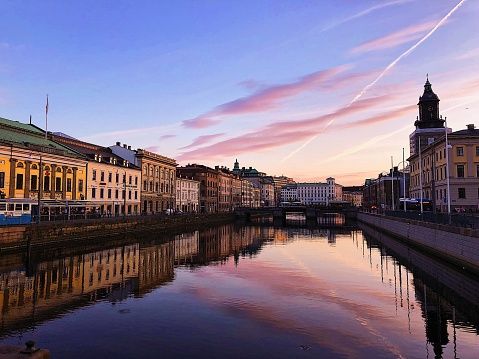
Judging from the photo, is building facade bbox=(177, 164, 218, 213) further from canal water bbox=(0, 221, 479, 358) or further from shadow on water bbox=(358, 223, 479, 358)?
shadow on water bbox=(358, 223, 479, 358)

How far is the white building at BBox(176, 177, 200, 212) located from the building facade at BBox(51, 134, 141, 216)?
30.1 meters

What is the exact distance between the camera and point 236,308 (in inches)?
985

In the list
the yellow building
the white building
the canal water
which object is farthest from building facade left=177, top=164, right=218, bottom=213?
the canal water

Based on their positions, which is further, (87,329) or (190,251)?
(190,251)

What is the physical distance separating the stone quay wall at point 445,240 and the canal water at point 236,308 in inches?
63.4

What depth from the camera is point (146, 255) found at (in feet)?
160

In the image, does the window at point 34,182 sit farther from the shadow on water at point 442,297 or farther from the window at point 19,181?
the shadow on water at point 442,297

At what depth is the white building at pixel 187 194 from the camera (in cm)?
13062

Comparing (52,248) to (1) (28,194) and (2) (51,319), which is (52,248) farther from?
(2) (51,319)

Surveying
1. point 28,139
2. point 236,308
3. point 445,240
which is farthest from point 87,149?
point 445,240

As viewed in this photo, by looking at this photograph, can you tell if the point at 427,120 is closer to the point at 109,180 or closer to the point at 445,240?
the point at 109,180

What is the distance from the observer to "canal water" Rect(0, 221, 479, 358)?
1808 cm

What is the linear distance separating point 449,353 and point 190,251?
41807 millimetres

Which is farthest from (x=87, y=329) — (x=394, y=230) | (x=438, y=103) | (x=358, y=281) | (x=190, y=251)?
(x=438, y=103)
